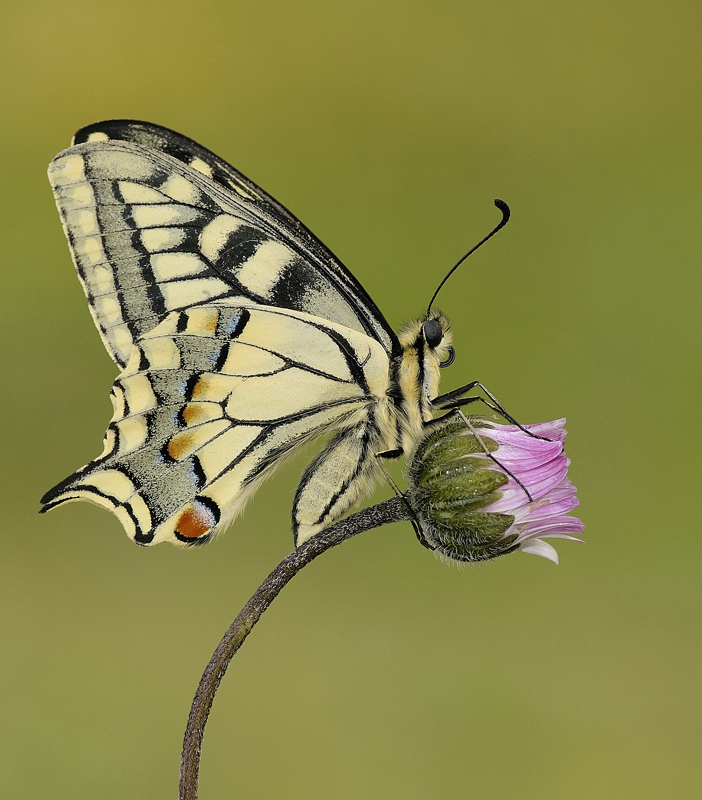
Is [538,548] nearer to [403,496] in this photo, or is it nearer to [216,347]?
[403,496]

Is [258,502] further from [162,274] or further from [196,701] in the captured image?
[196,701]

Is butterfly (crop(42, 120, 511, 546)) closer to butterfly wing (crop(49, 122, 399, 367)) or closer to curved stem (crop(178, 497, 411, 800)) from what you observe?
butterfly wing (crop(49, 122, 399, 367))

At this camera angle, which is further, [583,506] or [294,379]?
[583,506]

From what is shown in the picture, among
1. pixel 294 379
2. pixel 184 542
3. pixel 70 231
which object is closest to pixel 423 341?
pixel 294 379

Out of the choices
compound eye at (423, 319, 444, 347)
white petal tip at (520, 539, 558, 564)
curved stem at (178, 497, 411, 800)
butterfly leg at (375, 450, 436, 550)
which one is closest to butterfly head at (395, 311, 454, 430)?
compound eye at (423, 319, 444, 347)

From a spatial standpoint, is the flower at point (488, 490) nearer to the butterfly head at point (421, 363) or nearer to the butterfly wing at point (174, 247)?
the butterfly head at point (421, 363)

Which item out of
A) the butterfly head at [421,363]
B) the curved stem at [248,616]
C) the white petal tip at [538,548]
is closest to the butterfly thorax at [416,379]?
the butterfly head at [421,363]

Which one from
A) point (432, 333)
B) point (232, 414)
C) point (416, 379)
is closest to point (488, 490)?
point (416, 379)
